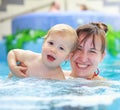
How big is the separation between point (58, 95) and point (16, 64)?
86 centimetres

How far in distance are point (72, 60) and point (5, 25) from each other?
7.27 metres

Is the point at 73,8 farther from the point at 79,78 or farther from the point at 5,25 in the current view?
the point at 79,78

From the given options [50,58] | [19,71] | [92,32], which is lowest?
[19,71]

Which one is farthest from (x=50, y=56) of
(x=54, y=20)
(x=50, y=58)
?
(x=54, y=20)

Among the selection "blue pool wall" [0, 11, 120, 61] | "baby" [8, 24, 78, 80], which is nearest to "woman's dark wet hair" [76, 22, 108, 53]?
"baby" [8, 24, 78, 80]

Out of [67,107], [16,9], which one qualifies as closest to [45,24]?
[16,9]

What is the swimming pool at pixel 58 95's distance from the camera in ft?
5.60

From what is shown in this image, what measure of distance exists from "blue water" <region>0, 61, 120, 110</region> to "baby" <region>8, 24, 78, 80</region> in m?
0.11

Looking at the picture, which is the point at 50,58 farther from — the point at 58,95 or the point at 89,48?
the point at 58,95

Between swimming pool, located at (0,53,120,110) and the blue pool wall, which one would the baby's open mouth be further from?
the blue pool wall

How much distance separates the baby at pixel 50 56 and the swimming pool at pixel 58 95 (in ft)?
0.38

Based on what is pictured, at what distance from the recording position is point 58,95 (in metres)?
1.97

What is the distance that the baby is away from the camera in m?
2.47

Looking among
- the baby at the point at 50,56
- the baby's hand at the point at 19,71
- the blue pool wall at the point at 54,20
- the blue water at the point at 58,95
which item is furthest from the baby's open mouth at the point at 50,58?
the blue pool wall at the point at 54,20
